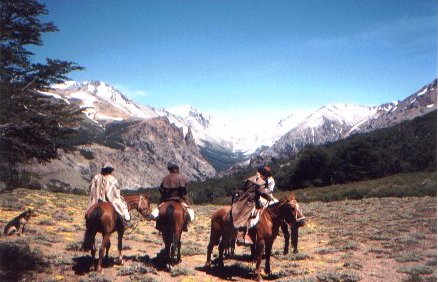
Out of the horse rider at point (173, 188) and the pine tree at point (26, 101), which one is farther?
the horse rider at point (173, 188)

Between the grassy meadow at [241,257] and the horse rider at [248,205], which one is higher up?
→ the horse rider at [248,205]

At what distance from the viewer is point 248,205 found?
11.8 meters

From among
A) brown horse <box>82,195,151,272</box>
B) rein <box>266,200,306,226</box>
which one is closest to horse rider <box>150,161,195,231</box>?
brown horse <box>82,195,151,272</box>

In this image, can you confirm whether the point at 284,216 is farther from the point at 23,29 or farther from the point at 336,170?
the point at 336,170

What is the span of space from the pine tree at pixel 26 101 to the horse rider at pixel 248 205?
5.73m

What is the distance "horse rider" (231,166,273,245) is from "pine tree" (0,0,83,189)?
18.8 ft

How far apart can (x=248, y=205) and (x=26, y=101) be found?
7.41 metres

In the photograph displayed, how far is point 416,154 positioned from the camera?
252 feet

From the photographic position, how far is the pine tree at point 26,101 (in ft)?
32.1

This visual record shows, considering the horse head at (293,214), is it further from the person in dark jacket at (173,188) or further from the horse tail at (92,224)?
the horse tail at (92,224)

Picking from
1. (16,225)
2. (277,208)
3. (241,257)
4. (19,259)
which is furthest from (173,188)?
(16,225)

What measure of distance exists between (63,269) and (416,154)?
80.6m

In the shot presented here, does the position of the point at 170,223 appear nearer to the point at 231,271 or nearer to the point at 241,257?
the point at 231,271

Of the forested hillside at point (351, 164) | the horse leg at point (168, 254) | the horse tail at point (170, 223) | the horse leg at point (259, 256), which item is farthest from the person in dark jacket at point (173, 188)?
the forested hillside at point (351, 164)
